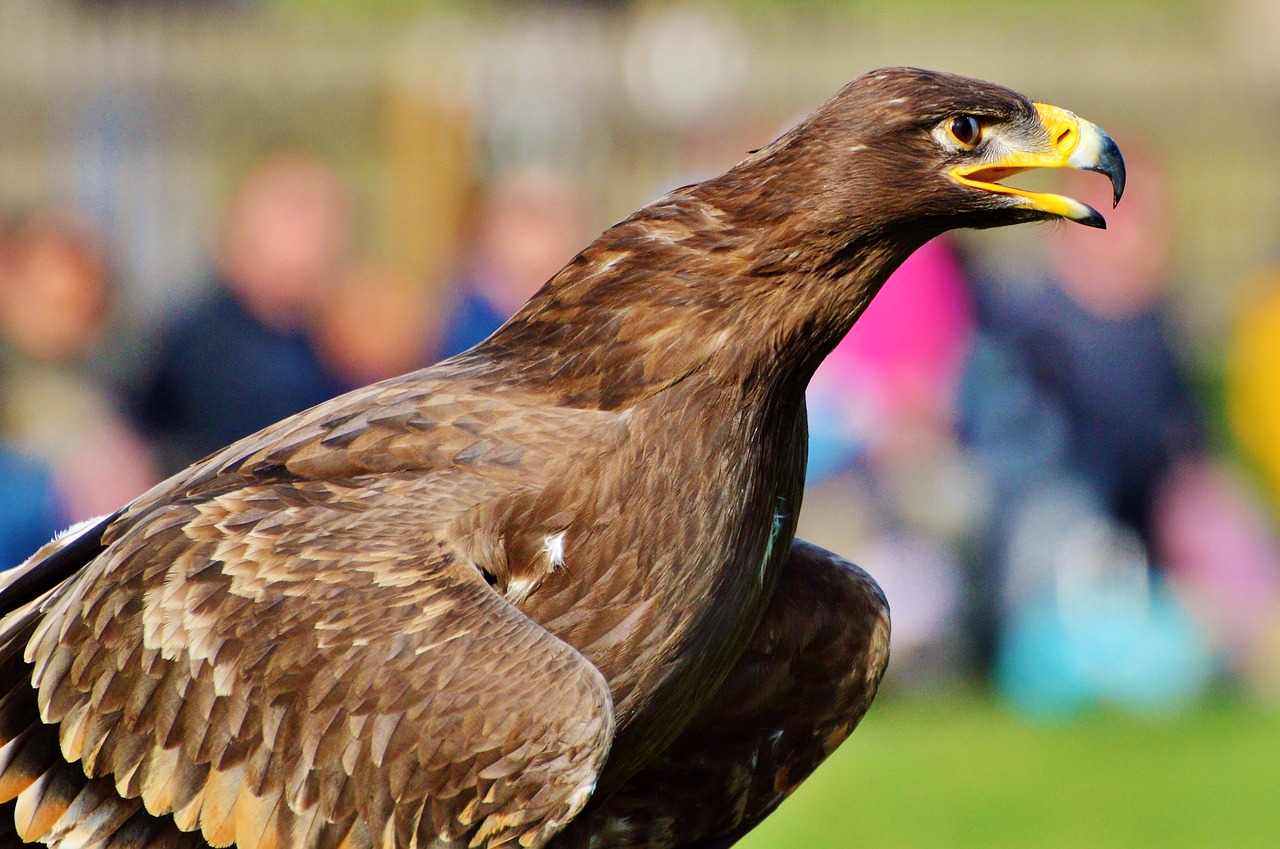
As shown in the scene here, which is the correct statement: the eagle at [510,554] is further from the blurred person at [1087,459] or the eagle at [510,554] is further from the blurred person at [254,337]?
the blurred person at [1087,459]

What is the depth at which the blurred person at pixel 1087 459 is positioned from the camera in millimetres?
10344

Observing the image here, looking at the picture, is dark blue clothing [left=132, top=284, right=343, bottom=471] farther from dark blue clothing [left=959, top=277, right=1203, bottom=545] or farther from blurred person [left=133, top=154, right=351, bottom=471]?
dark blue clothing [left=959, top=277, right=1203, bottom=545]

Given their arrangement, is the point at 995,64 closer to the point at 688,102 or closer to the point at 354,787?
the point at 688,102

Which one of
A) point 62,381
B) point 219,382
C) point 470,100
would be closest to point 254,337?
point 219,382

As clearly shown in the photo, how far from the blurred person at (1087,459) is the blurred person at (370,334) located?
3.10m

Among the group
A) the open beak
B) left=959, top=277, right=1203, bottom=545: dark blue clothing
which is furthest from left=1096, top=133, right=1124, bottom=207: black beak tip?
left=959, top=277, right=1203, bottom=545: dark blue clothing

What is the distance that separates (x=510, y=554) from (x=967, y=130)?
1.34 meters

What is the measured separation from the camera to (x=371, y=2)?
28.6 metres

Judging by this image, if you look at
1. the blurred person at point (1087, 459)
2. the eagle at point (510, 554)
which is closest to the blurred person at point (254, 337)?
the blurred person at point (1087, 459)

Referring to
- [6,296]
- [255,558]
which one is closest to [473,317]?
[6,296]

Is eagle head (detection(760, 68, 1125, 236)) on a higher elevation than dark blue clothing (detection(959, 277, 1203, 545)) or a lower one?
higher

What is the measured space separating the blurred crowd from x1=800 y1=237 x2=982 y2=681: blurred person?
0.6 inches

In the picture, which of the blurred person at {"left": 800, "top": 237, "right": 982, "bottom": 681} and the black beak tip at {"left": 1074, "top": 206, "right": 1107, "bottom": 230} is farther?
the blurred person at {"left": 800, "top": 237, "right": 982, "bottom": 681}

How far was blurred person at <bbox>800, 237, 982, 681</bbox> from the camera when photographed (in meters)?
10.2
